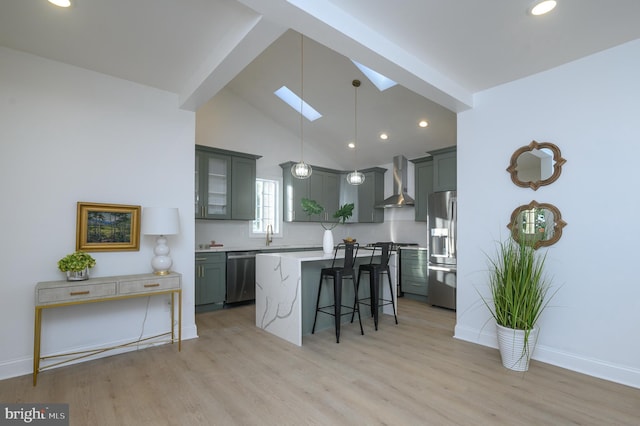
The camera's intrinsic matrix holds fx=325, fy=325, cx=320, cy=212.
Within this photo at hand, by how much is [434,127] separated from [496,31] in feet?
9.21

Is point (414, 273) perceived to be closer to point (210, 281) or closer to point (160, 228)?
point (210, 281)

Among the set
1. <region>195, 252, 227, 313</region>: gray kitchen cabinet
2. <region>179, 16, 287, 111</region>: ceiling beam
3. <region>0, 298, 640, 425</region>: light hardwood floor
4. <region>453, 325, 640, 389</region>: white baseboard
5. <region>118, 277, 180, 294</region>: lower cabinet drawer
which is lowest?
<region>0, 298, 640, 425</region>: light hardwood floor

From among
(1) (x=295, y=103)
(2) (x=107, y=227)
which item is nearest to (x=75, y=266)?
(2) (x=107, y=227)

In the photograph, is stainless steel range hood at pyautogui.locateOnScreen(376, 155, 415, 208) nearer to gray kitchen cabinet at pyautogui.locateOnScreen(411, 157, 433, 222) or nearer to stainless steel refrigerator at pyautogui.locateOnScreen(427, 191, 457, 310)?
gray kitchen cabinet at pyautogui.locateOnScreen(411, 157, 433, 222)

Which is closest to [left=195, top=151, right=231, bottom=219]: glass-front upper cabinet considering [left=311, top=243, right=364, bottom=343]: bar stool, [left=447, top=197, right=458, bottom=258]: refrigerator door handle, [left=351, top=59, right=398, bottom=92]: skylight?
[left=311, top=243, right=364, bottom=343]: bar stool

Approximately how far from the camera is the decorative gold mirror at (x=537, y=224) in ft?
9.77

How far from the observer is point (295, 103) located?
19.3 feet

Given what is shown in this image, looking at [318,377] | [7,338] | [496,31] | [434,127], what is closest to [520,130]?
[496,31]

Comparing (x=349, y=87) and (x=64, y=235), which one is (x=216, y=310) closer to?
(x=64, y=235)

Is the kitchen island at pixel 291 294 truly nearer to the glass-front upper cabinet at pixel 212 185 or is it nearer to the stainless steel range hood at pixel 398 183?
the glass-front upper cabinet at pixel 212 185

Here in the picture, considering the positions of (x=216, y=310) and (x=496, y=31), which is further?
(x=216, y=310)

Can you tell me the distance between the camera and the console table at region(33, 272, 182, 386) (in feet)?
8.40

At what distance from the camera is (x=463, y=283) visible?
3639 millimetres

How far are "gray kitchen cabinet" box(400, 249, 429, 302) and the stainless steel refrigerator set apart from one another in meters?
0.31
